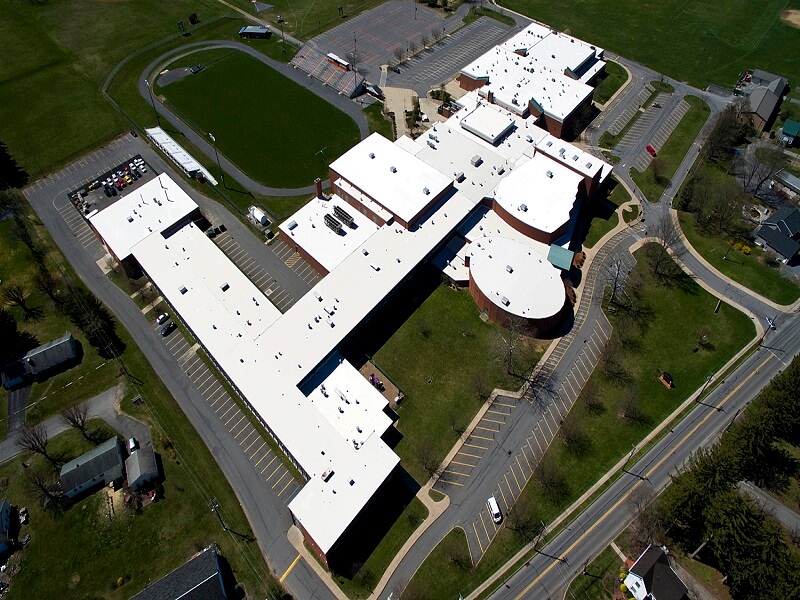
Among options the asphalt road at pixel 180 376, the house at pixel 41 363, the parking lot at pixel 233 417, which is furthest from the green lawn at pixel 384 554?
the house at pixel 41 363

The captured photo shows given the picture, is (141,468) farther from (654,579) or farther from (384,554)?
(654,579)

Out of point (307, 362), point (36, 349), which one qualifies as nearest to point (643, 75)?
point (307, 362)

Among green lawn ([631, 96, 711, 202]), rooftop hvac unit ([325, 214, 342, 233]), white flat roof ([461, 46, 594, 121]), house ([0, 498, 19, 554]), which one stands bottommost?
house ([0, 498, 19, 554])

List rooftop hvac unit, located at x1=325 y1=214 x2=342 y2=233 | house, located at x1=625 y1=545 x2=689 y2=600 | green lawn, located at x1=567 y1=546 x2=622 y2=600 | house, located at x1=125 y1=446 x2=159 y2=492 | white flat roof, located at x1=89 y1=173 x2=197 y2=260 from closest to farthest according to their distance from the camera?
1. house, located at x1=625 y1=545 x2=689 y2=600
2. green lawn, located at x1=567 y1=546 x2=622 y2=600
3. house, located at x1=125 y1=446 x2=159 y2=492
4. white flat roof, located at x1=89 y1=173 x2=197 y2=260
5. rooftop hvac unit, located at x1=325 y1=214 x2=342 y2=233

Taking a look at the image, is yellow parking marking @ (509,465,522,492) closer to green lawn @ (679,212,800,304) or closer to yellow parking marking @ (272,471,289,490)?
yellow parking marking @ (272,471,289,490)

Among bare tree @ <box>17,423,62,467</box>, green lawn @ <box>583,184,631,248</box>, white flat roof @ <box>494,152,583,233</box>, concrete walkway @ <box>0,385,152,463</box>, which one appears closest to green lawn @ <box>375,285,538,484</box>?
white flat roof @ <box>494,152,583,233</box>

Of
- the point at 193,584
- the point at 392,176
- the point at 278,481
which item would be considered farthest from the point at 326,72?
the point at 193,584

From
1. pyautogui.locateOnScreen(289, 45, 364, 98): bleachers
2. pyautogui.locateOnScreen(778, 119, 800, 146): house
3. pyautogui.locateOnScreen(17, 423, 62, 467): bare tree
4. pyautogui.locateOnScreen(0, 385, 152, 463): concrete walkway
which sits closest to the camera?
pyautogui.locateOnScreen(17, 423, 62, 467): bare tree
